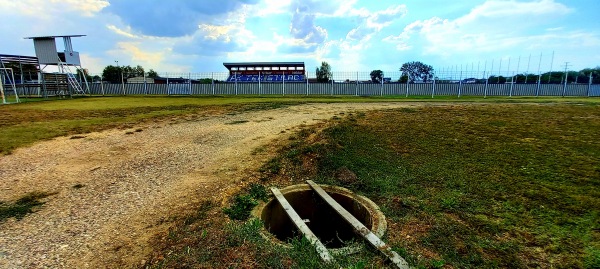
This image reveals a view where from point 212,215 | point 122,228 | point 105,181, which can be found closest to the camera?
point 122,228

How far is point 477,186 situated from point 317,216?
2.23 m

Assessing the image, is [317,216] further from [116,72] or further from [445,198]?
[116,72]

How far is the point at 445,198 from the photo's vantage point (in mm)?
3768

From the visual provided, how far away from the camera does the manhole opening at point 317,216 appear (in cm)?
362

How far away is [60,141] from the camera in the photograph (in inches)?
271

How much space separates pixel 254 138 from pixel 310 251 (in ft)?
16.2

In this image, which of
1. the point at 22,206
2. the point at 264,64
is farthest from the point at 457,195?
the point at 264,64

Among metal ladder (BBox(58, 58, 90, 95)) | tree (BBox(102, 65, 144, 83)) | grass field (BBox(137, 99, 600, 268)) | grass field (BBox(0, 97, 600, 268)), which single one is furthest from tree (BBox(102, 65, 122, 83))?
grass field (BBox(137, 99, 600, 268))

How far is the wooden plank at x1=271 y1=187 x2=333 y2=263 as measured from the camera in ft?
8.52

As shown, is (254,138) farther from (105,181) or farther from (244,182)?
(105,181)

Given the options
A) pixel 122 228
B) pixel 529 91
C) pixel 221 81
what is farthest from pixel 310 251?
pixel 529 91

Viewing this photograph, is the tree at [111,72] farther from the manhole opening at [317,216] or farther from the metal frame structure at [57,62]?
the manhole opening at [317,216]

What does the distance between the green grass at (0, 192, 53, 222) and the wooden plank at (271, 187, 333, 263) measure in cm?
284

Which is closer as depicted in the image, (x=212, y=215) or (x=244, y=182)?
(x=212, y=215)
